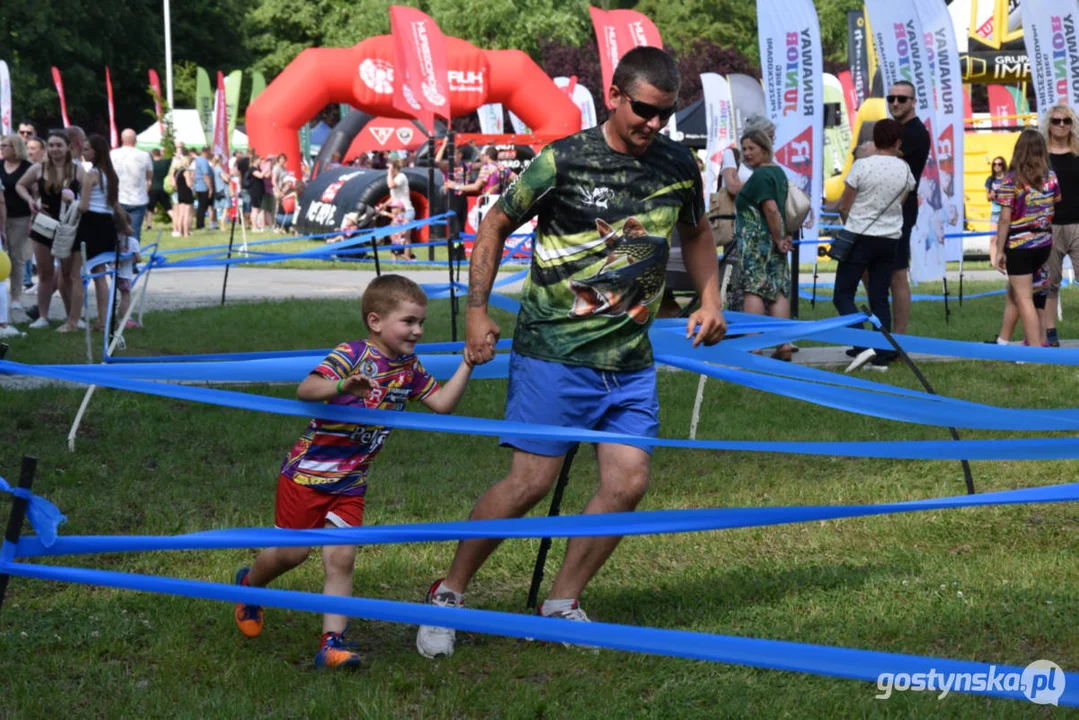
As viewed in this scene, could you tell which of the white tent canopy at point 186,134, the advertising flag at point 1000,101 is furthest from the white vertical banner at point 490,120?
the advertising flag at point 1000,101

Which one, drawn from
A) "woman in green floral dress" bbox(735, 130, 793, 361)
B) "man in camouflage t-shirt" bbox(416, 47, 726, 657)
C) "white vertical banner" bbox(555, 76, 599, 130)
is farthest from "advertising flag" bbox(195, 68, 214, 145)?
"man in camouflage t-shirt" bbox(416, 47, 726, 657)

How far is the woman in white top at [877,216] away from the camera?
1005 centimetres

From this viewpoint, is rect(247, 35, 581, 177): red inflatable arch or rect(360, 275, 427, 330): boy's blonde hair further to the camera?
rect(247, 35, 581, 177): red inflatable arch

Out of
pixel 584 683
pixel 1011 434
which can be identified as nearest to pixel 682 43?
pixel 1011 434

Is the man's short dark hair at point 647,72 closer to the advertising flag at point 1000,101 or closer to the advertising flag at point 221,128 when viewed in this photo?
the advertising flag at point 221,128

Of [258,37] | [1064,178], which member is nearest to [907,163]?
[1064,178]

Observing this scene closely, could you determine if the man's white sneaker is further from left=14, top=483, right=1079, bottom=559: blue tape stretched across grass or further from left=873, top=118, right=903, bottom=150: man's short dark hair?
left=873, top=118, right=903, bottom=150: man's short dark hair

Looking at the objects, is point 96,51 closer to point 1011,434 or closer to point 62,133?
point 62,133

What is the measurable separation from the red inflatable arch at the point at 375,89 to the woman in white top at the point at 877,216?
69.1 ft

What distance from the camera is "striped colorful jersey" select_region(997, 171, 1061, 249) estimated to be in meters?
10.2

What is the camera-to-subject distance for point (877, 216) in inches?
396

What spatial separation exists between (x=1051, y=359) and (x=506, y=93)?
2725cm

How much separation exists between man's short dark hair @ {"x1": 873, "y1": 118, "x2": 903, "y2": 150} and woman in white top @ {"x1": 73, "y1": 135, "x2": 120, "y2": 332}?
20.9 ft

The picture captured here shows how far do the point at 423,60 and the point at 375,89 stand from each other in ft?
29.9
